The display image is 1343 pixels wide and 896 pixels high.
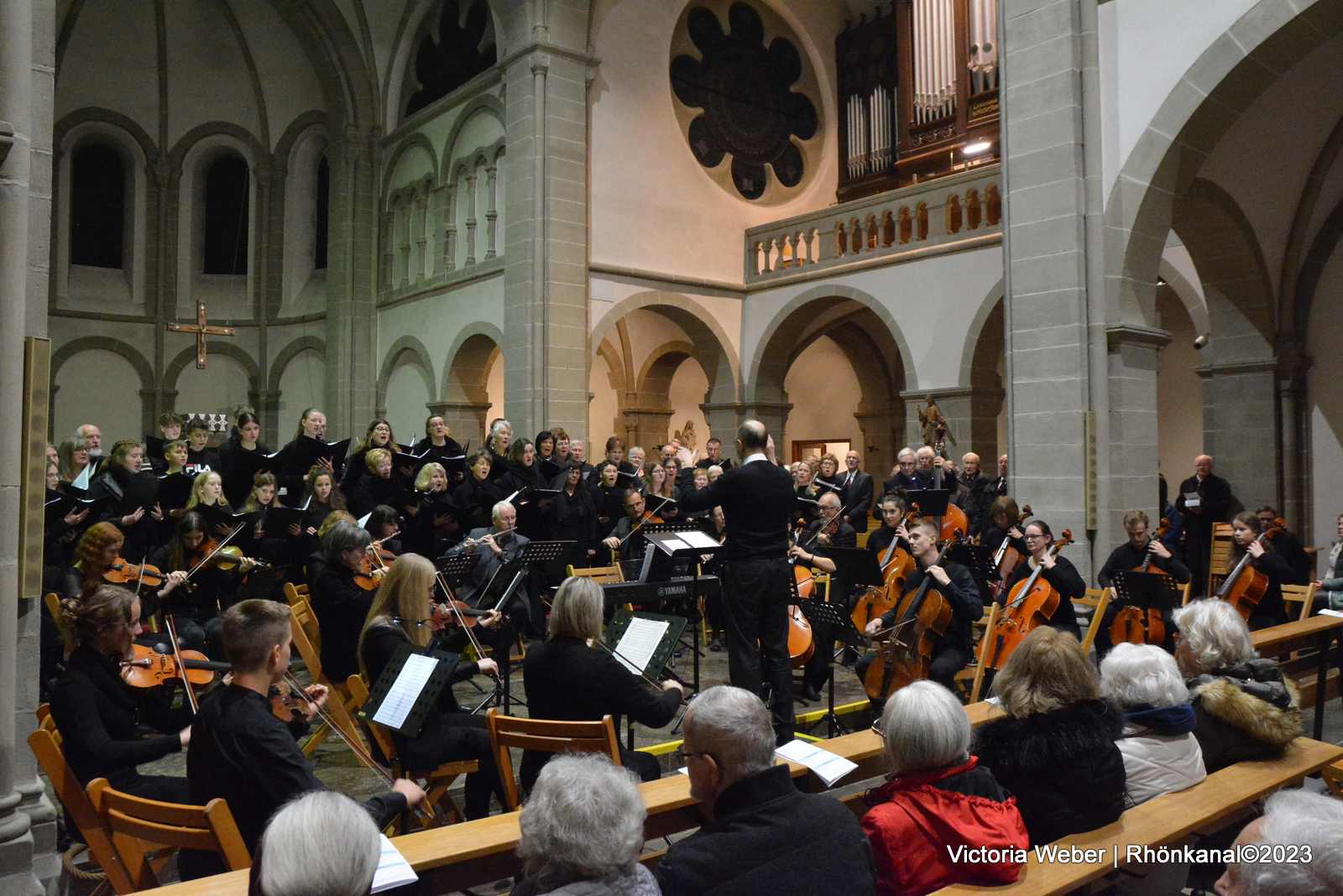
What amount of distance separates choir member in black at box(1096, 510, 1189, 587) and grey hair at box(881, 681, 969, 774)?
5.20 m

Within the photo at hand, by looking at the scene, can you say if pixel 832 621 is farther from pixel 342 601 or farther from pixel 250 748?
pixel 250 748

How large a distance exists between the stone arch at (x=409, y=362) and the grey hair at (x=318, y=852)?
13935mm

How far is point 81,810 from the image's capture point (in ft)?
9.96

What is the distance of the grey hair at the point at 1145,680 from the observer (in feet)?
10.2

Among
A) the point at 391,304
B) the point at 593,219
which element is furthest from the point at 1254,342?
Answer: the point at 391,304

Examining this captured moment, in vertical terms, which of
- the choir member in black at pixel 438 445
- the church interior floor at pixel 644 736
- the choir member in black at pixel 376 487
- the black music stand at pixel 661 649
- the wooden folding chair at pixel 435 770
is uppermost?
the choir member in black at pixel 438 445

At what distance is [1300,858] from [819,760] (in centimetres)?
160

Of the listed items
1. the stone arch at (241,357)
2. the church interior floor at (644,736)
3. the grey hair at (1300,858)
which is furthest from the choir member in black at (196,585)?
the stone arch at (241,357)

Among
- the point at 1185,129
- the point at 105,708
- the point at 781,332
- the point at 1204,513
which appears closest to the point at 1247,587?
the point at 1204,513

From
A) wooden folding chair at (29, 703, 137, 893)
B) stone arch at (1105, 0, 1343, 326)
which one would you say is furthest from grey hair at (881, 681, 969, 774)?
stone arch at (1105, 0, 1343, 326)

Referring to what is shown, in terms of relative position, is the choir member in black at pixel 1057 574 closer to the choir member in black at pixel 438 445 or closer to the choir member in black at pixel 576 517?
the choir member in black at pixel 576 517

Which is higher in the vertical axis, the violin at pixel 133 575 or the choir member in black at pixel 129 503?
the choir member in black at pixel 129 503

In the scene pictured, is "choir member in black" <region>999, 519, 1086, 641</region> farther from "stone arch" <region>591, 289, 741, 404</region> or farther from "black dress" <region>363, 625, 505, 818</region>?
"stone arch" <region>591, 289, 741, 404</region>

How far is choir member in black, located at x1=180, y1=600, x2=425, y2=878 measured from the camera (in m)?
2.80
